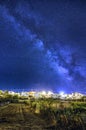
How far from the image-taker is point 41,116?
37.2m

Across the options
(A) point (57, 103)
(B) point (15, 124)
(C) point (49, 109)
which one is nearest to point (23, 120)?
(B) point (15, 124)

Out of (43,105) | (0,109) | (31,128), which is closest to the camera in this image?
(31,128)

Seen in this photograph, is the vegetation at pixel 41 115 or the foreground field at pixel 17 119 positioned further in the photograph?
the vegetation at pixel 41 115

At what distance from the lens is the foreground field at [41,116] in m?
34.8

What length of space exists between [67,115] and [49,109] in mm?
2649

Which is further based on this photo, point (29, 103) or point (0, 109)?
point (29, 103)

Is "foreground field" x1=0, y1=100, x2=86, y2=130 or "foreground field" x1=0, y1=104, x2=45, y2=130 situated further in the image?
"foreground field" x1=0, y1=100, x2=86, y2=130

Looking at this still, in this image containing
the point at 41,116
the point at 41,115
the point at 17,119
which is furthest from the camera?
the point at 41,115

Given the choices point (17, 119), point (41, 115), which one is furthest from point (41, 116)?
point (17, 119)

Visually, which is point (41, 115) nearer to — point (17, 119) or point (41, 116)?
point (41, 116)

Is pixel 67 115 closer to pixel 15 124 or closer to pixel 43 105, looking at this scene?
pixel 43 105

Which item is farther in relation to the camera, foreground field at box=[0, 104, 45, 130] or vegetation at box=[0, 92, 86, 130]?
vegetation at box=[0, 92, 86, 130]

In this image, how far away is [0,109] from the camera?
36.8m

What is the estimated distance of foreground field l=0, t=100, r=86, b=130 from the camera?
34.8 meters
